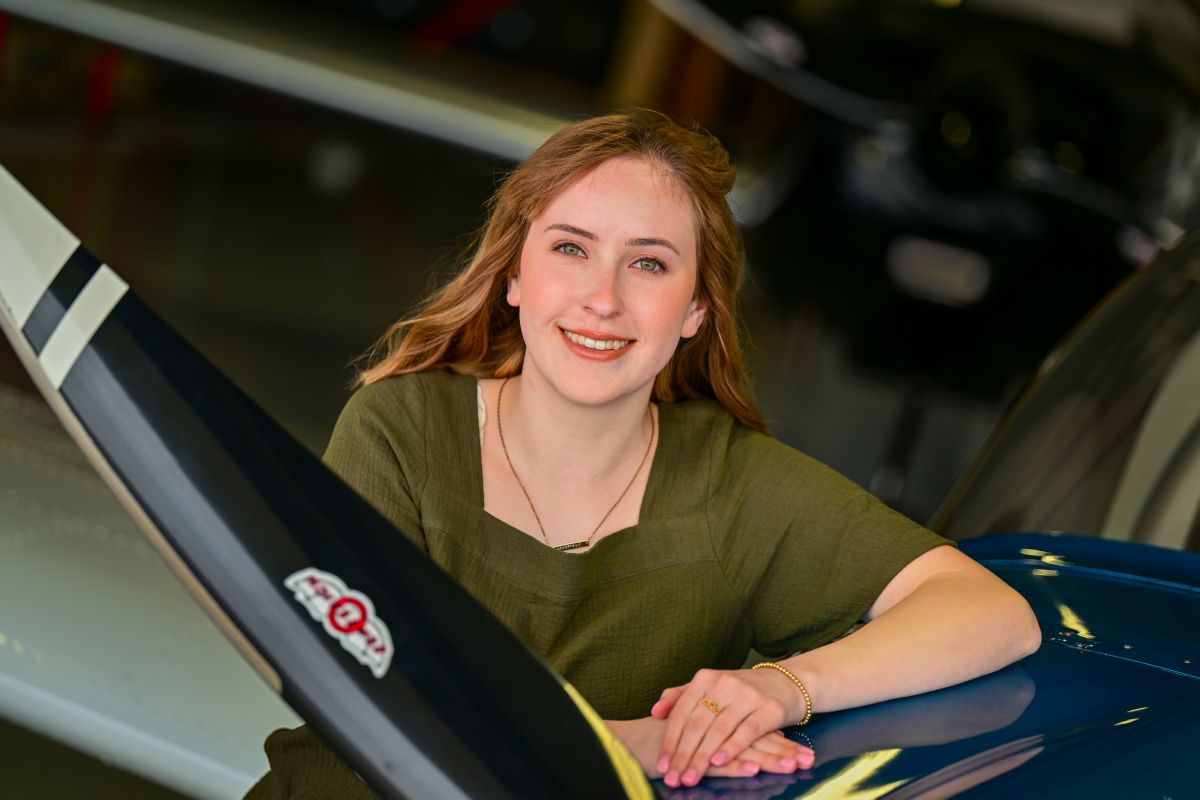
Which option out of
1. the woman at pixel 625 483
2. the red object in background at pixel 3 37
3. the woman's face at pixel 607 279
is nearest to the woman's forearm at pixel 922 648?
the woman at pixel 625 483

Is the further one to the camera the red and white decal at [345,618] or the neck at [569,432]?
the neck at [569,432]

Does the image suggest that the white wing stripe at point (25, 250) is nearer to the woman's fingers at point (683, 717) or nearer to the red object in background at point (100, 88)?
the woman's fingers at point (683, 717)

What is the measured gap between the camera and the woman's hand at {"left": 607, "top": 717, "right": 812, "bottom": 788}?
1135mm

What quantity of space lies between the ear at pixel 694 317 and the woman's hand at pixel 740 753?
1.54 ft

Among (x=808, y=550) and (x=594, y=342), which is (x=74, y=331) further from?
(x=808, y=550)

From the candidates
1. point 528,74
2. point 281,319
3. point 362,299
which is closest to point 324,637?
point 281,319

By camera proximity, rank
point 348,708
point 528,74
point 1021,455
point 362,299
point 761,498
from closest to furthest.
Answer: point 348,708 < point 761,498 < point 1021,455 < point 362,299 < point 528,74

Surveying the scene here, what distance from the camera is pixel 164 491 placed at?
0.96 m

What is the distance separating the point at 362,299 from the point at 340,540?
4.02 m

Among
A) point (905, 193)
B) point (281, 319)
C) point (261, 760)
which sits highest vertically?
point (905, 193)

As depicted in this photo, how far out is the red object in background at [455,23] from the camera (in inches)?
217

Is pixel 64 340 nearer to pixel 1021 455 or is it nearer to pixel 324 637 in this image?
pixel 324 637

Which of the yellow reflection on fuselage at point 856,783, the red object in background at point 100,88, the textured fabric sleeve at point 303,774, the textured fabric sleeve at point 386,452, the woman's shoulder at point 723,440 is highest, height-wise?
the woman's shoulder at point 723,440

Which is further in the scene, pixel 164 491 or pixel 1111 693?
pixel 1111 693
